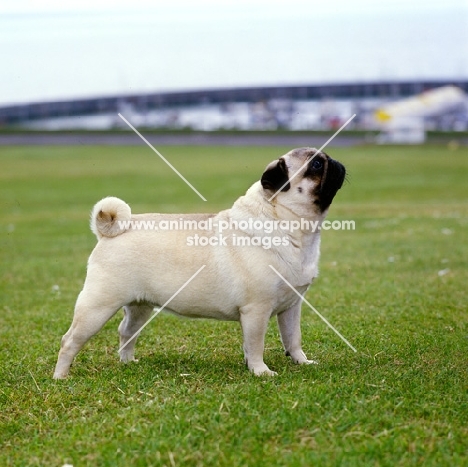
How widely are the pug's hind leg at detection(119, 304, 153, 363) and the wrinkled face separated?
1.67 metres

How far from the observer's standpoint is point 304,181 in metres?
6.67

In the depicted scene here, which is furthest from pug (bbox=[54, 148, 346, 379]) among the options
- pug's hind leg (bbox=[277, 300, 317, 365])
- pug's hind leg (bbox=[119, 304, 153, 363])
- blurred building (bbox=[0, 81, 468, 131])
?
blurred building (bbox=[0, 81, 468, 131])

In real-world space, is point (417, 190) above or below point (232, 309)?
below

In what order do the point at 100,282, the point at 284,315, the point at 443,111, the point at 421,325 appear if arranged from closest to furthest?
the point at 100,282
the point at 284,315
the point at 421,325
the point at 443,111

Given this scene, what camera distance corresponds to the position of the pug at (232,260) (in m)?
6.62

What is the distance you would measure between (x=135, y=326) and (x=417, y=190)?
75.5 feet

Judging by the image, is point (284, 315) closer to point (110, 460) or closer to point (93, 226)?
point (93, 226)

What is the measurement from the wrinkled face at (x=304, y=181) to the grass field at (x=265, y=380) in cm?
140

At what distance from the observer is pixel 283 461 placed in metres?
4.82

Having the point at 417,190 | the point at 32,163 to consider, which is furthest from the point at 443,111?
the point at 417,190

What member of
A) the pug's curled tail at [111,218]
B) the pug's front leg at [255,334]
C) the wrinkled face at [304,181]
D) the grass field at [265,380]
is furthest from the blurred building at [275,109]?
the pug's front leg at [255,334]

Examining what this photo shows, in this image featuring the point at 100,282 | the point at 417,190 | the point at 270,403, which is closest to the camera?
the point at 270,403

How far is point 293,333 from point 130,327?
4.99ft

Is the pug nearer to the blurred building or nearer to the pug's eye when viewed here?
the pug's eye
